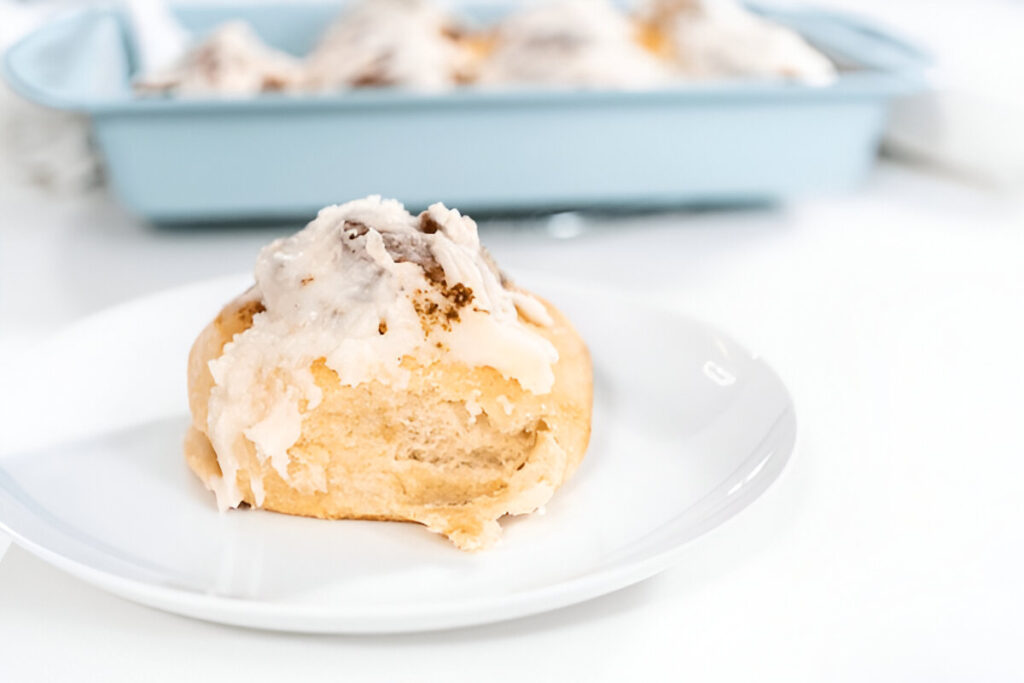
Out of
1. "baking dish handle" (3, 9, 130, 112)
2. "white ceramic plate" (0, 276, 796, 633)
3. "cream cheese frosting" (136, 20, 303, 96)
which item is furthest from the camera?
"cream cheese frosting" (136, 20, 303, 96)

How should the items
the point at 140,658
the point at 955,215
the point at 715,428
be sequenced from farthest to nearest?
the point at 955,215
the point at 715,428
the point at 140,658

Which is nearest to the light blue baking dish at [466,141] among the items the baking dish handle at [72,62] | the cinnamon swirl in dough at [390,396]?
the baking dish handle at [72,62]

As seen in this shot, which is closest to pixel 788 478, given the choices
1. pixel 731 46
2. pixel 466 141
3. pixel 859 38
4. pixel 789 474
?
pixel 789 474

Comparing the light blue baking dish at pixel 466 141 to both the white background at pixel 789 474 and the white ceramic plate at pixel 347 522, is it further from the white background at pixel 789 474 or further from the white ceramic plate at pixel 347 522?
the white ceramic plate at pixel 347 522

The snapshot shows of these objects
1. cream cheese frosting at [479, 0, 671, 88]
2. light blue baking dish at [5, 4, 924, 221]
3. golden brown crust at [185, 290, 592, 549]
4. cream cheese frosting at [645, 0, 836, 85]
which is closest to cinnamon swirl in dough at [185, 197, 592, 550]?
golden brown crust at [185, 290, 592, 549]

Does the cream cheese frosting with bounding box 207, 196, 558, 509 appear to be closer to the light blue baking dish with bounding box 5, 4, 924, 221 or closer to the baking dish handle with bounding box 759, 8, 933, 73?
the light blue baking dish with bounding box 5, 4, 924, 221

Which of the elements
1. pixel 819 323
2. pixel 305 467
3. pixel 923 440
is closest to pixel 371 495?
pixel 305 467

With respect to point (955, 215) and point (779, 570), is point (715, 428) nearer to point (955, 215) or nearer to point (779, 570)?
point (779, 570)
